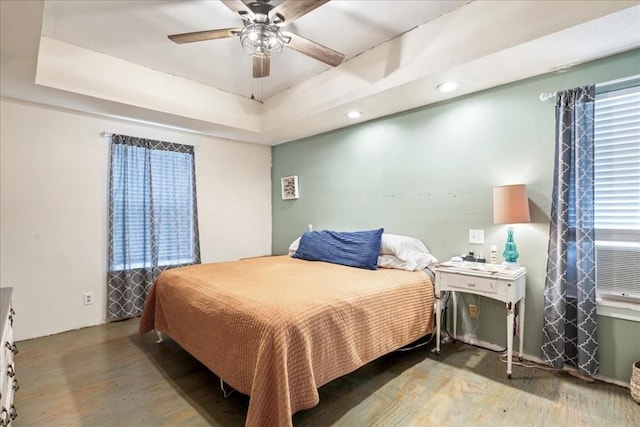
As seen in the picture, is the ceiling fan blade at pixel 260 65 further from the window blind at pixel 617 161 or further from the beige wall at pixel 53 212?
the window blind at pixel 617 161

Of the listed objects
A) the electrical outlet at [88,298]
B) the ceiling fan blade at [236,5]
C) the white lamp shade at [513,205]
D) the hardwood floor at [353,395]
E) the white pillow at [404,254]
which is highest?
the ceiling fan blade at [236,5]

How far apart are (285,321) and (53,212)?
295 cm

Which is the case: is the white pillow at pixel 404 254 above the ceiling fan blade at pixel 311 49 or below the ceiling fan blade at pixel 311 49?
below

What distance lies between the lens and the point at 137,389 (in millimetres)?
2094

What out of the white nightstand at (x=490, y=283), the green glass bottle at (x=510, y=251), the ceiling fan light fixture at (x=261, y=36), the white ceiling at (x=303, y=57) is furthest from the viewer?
the green glass bottle at (x=510, y=251)

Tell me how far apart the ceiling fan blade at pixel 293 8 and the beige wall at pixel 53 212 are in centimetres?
254

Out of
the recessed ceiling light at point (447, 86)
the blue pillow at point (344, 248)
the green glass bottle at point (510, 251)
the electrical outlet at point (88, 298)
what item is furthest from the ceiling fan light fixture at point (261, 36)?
the electrical outlet at point (88, 298)

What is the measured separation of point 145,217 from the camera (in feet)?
11.8

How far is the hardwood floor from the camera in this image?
5.82 ft

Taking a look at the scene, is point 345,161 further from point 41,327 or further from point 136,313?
point 41,327

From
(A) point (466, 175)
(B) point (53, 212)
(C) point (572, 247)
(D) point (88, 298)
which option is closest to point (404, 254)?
(A) point (466, 175)

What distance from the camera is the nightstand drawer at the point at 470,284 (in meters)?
2.26

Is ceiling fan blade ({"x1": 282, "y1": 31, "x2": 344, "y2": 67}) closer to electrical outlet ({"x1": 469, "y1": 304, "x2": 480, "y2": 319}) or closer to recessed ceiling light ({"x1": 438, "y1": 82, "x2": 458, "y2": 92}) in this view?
recessed ceiling light ({"x1": 438, "y1": 82, "x2": 458, "y2": 92})

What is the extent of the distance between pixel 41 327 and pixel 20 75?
7.47 feet
